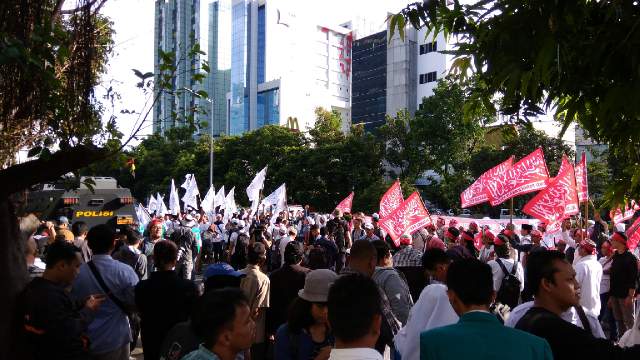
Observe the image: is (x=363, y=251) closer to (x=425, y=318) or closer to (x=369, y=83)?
A: (x=425, y=318)

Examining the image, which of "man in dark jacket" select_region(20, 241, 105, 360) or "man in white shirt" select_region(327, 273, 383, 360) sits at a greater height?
"man in white shirt" select_region(327, 273, 383, 360)

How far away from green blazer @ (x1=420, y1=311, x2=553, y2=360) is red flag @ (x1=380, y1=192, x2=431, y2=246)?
10034mm

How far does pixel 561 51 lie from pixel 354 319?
1.73 metres

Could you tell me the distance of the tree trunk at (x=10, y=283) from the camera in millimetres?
3822

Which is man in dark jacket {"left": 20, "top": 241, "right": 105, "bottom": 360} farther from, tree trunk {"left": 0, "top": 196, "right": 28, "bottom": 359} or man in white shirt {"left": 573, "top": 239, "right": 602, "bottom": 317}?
man in white shirt {"left": 573, "top": 239, "right": 602, "bottom": 317}

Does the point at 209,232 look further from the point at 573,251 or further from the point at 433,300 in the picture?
the point at 433,300

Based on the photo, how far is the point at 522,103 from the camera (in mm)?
4363

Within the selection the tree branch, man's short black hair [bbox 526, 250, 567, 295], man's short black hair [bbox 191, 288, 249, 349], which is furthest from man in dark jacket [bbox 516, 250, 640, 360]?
the tree branch

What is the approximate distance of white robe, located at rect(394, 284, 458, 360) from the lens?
421cm

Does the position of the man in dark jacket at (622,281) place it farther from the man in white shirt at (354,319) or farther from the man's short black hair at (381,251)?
the man in white shirt at (354,319)

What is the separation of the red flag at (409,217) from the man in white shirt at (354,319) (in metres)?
10.0

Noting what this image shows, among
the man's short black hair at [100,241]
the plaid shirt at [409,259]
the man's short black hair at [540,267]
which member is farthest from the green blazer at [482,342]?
the plaid shirt at [409,259]

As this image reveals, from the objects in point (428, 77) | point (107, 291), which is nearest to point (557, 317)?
point (107, 291)

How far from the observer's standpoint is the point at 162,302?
4.96m
